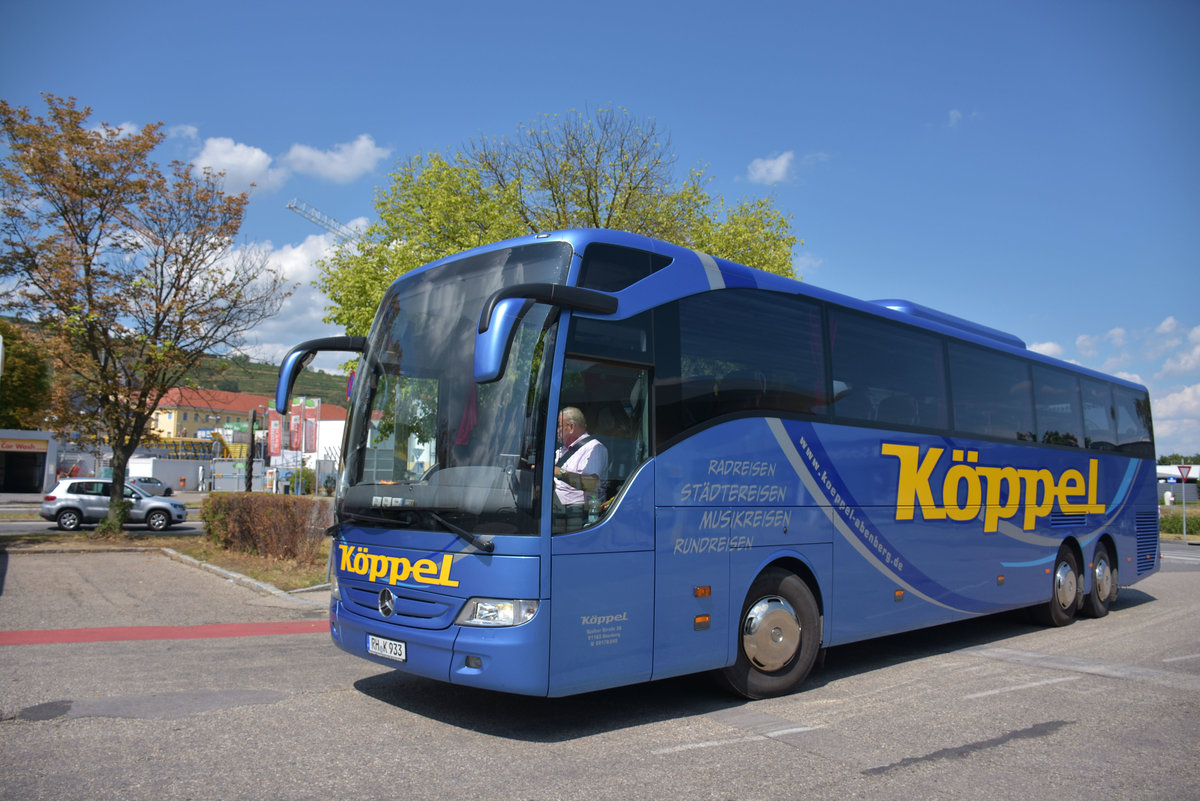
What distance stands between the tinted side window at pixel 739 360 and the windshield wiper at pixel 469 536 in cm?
157

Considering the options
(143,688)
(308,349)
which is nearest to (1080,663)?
(308,349)

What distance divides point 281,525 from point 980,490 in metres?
12.4

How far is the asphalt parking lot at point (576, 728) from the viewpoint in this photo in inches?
181

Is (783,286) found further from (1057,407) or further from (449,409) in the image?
(1057,407)

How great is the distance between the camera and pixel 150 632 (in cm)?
958

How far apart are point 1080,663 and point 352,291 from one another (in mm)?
19777

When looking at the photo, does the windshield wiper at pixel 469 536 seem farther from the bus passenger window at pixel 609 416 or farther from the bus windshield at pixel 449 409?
the bus passenger window at pixel 609 416

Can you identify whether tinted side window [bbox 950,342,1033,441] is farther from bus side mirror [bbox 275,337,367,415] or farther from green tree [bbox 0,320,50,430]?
green tree [bbox 0,320,50,430]

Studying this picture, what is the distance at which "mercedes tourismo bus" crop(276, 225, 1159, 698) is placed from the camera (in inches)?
210

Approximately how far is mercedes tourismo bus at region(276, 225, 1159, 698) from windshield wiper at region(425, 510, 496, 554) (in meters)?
0.02

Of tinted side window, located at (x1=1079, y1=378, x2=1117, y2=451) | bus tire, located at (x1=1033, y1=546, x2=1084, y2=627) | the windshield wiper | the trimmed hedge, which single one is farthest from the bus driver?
the trimmed hedge

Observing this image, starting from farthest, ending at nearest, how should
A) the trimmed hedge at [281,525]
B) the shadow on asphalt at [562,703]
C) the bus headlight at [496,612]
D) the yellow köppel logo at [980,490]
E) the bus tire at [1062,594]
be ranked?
the trimmed hedge at [281,525] → the bus tire at [1062,594] → the yellow köppel logo at [980,490] → the shadow on asphalt at [562,703] → the bus headlight at [496,612]

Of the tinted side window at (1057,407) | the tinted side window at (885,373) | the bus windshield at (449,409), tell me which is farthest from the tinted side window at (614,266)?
the tinted side window at (1057,407)

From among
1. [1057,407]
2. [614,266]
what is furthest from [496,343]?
[1057,407]
